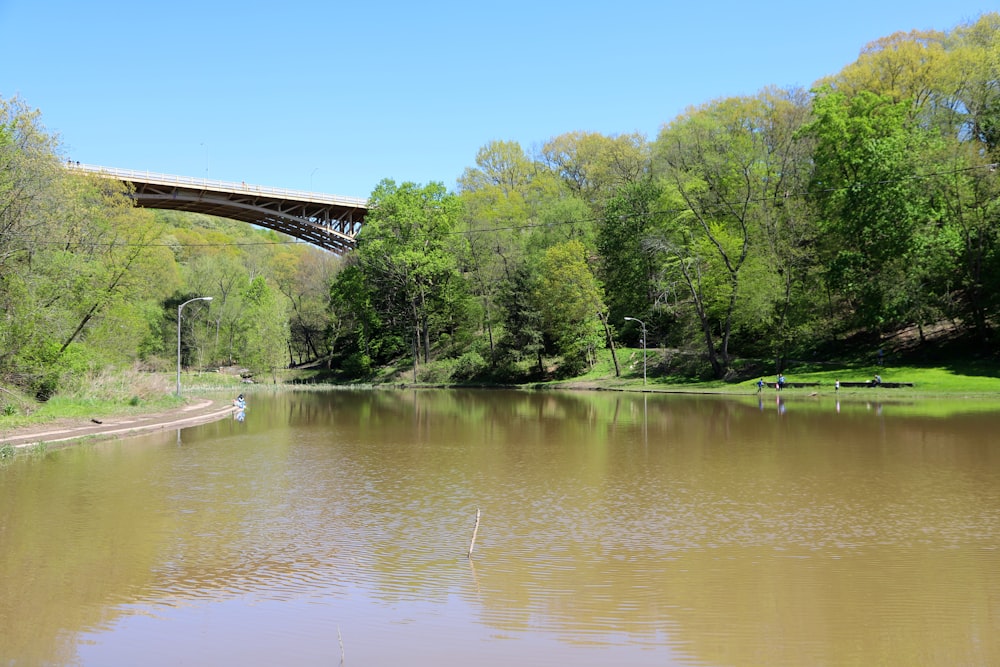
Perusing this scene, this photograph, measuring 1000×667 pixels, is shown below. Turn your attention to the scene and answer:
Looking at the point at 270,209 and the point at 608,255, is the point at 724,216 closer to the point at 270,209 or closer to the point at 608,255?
the point at 608,255

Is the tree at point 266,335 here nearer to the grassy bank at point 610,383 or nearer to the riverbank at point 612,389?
the grassy bank at point 610,383

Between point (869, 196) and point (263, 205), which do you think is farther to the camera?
point (263, 205)

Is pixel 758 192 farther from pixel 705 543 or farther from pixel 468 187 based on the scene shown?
pixel 705 543

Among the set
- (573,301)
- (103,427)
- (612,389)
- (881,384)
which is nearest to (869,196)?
(881,384)

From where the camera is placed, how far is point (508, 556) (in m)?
10.8

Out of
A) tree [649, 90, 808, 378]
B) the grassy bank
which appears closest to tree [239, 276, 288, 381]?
the grassy bank

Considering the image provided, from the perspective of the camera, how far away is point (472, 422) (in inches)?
1304

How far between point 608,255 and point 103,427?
5276cm

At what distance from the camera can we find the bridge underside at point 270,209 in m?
65.8

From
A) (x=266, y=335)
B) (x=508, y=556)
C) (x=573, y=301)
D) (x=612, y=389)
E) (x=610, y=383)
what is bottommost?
(x=508, y=556)

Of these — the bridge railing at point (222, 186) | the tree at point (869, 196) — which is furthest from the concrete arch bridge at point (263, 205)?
the tree at point (869, 196)

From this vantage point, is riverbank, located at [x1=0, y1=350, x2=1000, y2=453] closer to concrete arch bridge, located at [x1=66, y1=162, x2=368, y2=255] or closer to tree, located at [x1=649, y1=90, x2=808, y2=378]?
tree, located at [x1=649, y1=90, x2=808, y2=378]

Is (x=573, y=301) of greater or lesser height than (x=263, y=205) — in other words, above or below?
below

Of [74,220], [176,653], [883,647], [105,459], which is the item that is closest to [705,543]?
[883,647]
